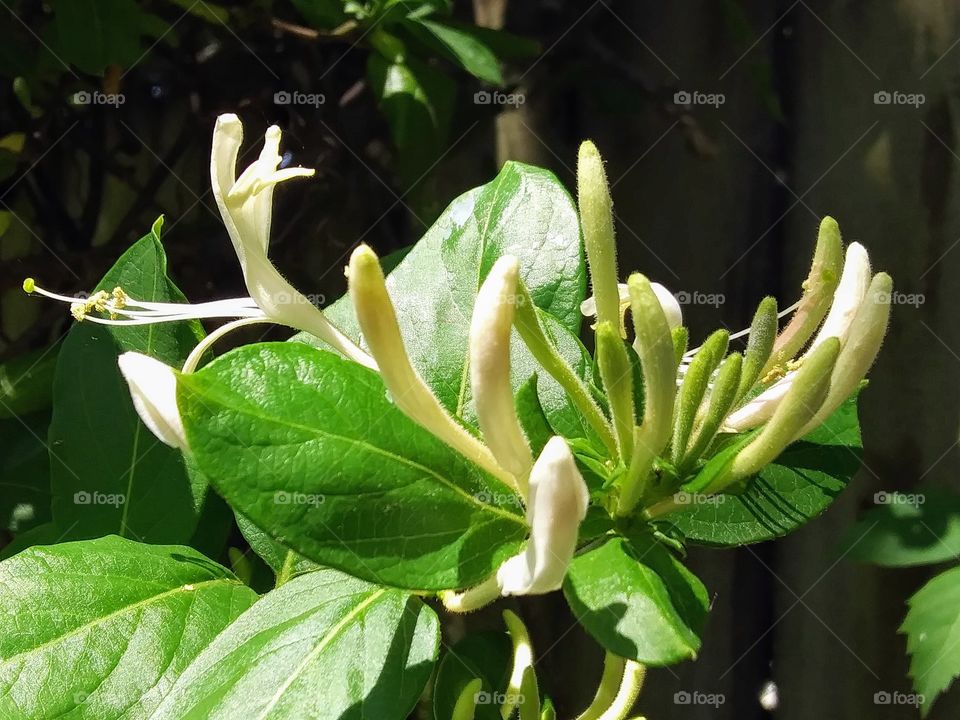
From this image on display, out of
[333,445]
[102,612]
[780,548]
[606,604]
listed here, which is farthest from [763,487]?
[780,548]

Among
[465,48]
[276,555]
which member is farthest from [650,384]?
[465,48]

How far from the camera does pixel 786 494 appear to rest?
1.79ft

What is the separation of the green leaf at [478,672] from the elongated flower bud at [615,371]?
30 centimetres

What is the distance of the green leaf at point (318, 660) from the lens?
461mm

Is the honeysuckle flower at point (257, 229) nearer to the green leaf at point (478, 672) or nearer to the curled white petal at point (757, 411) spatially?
the curled white petal at point (757, 411)

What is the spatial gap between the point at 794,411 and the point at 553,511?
15 cm

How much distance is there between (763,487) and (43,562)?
465 millimetres

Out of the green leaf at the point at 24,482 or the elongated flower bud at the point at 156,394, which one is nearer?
the elongated flower bud at the point at 156,394

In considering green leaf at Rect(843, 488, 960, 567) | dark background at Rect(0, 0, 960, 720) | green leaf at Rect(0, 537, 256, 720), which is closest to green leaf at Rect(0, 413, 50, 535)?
dark background at Rect(0, 0, 960, 720)

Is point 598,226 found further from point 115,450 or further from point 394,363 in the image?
point 115,450

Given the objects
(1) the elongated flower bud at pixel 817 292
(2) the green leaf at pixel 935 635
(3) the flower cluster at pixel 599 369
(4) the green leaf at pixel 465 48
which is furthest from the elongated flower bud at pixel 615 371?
(2) the green leaf at pixel 935 635

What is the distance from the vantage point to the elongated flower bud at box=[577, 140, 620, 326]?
47cm

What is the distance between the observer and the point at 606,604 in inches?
15.7

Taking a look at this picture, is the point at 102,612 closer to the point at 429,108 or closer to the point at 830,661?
the point at 429,108
